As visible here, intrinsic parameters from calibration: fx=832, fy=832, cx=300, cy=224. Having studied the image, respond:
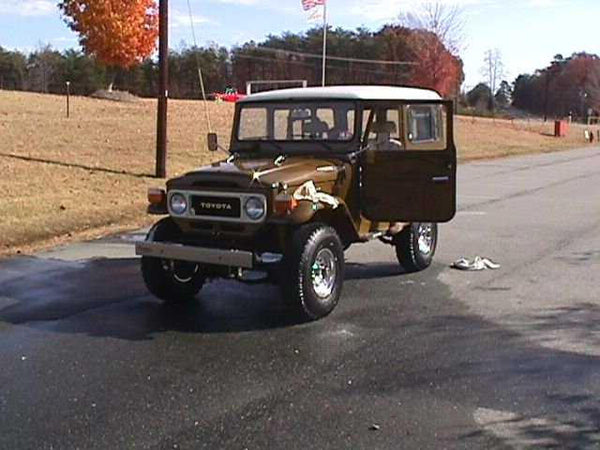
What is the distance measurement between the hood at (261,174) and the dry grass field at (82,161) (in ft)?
12.4

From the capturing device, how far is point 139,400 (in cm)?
488

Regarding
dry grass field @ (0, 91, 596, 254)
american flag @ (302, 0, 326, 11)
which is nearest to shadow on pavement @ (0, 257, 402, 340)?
dry grass field @ (0, 91, 596, 254)

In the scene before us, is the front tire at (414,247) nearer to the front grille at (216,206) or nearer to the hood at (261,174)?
the hood at (261,174)

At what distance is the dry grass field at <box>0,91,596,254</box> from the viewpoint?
1163 cm

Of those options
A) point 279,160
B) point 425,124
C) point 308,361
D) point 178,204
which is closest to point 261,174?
point 279,160

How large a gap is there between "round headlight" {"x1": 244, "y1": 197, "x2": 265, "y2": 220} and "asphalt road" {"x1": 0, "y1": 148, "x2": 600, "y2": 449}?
0.86m

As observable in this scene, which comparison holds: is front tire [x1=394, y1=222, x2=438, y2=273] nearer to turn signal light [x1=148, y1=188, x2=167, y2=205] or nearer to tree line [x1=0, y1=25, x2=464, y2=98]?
turn signal light [x1=148, y1=188, x2=167, y2=205]

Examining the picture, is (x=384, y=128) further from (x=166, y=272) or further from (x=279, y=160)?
(x=166, y=272)

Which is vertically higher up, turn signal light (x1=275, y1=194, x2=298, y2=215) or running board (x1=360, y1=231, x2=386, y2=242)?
turn signal light (x1=275, y1=194, x2=298, y2=215)

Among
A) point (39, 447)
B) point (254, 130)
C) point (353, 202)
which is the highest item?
point (254, 130)

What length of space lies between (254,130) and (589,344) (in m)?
3.68

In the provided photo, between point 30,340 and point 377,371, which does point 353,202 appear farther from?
point 30,340

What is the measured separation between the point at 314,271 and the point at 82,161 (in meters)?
11.8

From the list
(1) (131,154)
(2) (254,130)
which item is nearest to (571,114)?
(1) (131,154)
